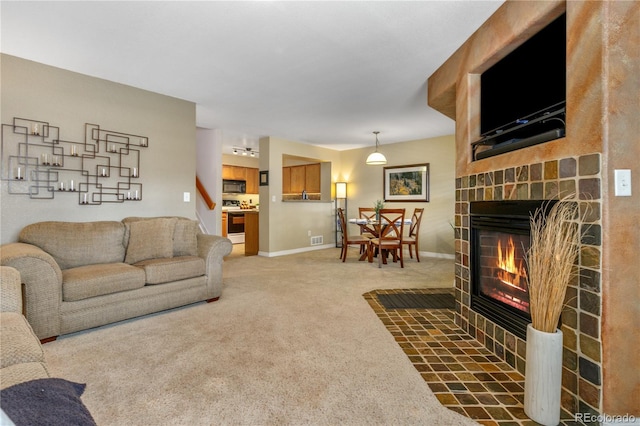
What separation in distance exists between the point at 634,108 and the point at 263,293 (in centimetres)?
329

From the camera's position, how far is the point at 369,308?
3014 mm

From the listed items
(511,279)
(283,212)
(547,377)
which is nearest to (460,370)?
(547,377)

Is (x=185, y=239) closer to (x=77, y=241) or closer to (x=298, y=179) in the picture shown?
(x=77, y=241)

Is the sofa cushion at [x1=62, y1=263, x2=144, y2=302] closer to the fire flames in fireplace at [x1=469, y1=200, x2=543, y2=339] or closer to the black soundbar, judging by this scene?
the fire flames in fireplace at [x1=469, y1=200, x2=543, y2=339]

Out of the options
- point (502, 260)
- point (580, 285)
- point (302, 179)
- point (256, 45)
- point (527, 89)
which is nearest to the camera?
point (580, 285)

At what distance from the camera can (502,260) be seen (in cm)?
211

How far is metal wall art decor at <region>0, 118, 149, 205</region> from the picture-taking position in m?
2.79

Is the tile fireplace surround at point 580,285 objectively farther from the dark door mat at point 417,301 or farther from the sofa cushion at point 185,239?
the sofa cushion at point 185,239

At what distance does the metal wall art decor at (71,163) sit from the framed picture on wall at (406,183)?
15.7 ft

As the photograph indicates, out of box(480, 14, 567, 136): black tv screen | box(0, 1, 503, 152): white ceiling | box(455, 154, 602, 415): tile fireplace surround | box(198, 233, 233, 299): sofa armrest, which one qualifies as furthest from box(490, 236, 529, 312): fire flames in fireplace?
box(198, 233, 233, 299): sofa armrest

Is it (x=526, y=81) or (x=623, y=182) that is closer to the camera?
(x=623, y=182)

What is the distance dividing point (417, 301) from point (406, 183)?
147 inches

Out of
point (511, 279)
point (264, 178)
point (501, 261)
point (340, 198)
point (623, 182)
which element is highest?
point (264, 178)

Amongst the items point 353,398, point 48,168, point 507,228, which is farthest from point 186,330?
point 507,228
